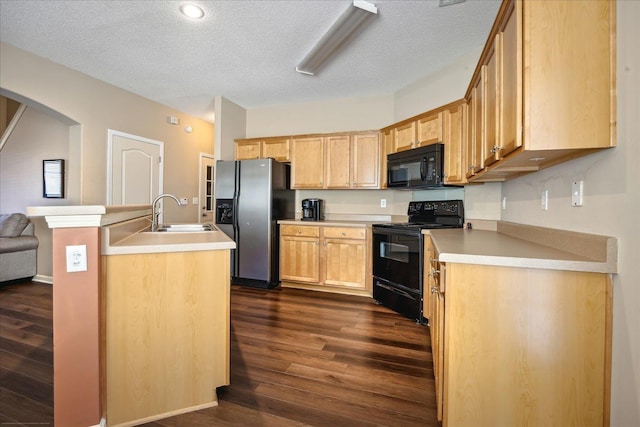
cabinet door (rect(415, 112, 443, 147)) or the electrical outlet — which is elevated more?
cabinet door (rect(415, 112, 443, 147))

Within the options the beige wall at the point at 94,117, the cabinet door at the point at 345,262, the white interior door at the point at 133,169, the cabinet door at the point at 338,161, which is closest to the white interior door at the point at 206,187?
the beige wall at the point at 94,117

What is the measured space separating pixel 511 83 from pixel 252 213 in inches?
126

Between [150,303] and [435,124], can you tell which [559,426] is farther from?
[435,124]

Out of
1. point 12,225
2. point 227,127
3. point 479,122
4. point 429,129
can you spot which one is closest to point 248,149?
point 227,127

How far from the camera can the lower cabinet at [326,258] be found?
11.9 ft

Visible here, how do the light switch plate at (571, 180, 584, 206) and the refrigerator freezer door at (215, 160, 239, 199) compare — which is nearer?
the light switch plate at (571, 180, 584, 206)

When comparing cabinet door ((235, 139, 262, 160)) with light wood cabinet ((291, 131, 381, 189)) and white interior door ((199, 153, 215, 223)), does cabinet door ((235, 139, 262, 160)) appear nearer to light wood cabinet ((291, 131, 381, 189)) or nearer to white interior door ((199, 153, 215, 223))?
light wood cabinet ((291, 131, 381, 189))

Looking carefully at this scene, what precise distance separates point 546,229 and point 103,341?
2.29 metres

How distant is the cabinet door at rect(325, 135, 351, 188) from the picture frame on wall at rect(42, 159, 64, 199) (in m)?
3.63

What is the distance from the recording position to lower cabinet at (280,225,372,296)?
3.64 meters

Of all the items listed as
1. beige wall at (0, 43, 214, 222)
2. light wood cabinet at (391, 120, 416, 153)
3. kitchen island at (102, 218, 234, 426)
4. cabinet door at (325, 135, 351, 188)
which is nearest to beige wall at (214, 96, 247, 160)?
beige wall at (0, 43, 214, 222)

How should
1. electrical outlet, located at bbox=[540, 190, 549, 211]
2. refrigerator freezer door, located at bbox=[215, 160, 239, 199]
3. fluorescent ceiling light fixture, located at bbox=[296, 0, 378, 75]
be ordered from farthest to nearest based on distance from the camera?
refrigerator freezer door, located at bbox=[215, 160, 239, 199] < fluorescent ceiling light fixture, located at bbox=[296, 0, 378, 75] < electrical outlet, located at bbox=[540, 190, 549, 211]

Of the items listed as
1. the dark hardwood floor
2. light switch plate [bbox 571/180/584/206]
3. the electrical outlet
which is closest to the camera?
light switch plate [bbox 571/180/584/206]

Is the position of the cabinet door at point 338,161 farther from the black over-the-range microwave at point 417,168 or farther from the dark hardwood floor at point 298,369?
the dark hardwood floor at point 298,369
